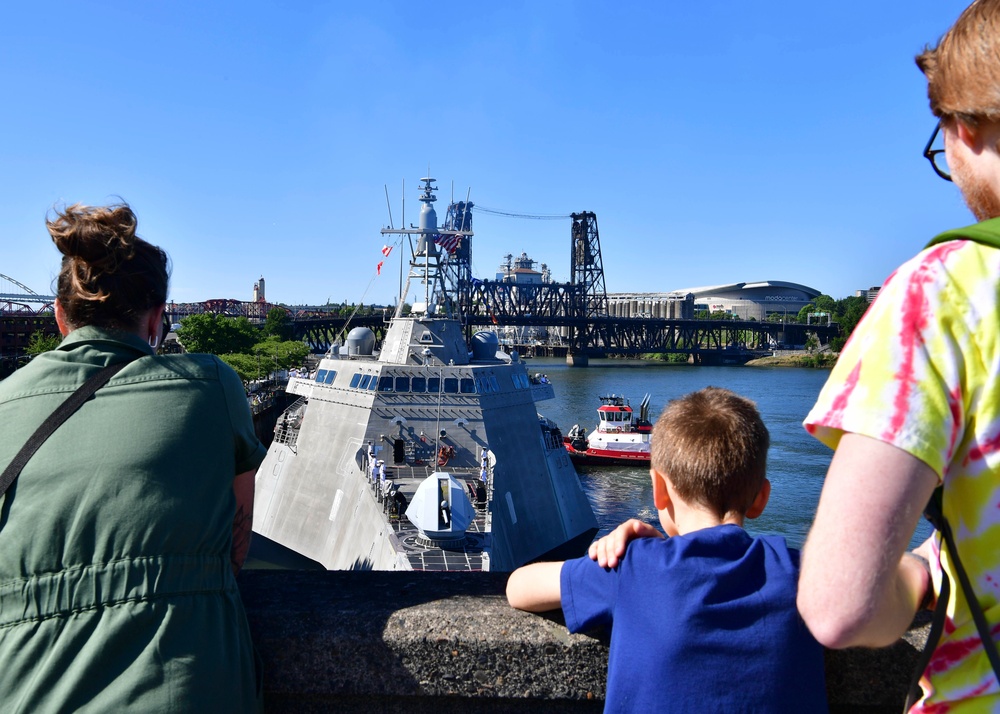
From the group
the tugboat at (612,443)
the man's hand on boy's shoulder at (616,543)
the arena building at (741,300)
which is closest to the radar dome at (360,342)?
the tugboat at (612,443)

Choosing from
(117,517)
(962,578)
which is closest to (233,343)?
(117,517)

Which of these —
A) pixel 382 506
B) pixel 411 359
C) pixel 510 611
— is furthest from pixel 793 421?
pixel 510 611

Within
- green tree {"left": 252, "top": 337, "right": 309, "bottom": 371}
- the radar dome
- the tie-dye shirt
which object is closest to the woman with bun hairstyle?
the tie-dye shirt

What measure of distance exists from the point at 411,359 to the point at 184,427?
68.5 ft

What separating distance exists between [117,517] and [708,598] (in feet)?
6.16

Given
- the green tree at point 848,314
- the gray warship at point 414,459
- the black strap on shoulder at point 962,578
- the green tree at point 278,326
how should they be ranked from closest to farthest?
the black strap on shoulder at point 962,578
the gray warship at point 414,459
the green tree at point 278,326
the green tree at point 848,314

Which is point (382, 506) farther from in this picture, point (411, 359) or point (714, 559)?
point (714, 559)

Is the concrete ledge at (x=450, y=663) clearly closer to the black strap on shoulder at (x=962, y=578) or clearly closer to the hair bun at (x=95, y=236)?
the black strap on shoulder at (x=962, y=578)

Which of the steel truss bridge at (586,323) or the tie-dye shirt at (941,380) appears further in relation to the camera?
the steel truss bridge at (586,323)

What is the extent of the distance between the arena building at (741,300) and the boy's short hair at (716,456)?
17501cm

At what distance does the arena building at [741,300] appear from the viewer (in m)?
182

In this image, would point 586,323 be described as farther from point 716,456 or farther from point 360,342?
point 716,456

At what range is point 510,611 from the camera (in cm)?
318

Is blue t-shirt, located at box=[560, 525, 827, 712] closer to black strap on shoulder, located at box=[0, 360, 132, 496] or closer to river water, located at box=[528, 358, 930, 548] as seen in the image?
black strap on shoulder, located at box=[0, 360, 132, 496]
